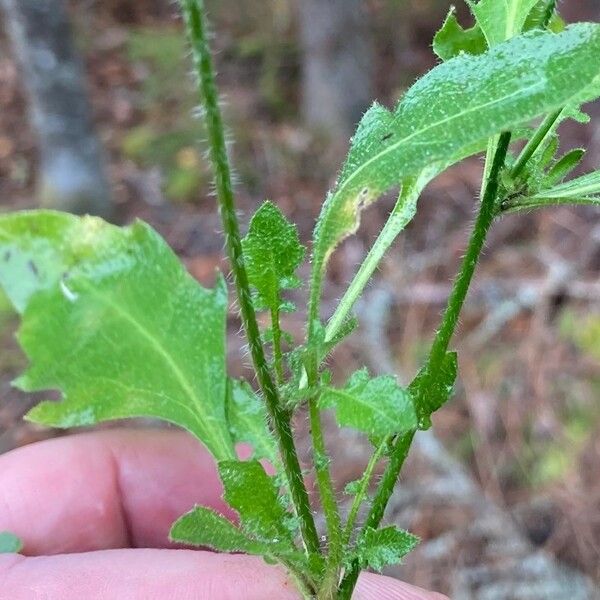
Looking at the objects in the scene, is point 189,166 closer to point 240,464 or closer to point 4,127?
point 4,127

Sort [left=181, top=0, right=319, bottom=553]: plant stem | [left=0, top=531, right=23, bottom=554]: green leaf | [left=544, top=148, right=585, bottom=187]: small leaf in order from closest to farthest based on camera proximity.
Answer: [left=181, top=0, right=319, bottom=553]: plant stem, [left=544, top=148, right=585, bottom=187]: small leaf, [left=0, top=531, right=23, bottom=554]: green leaf

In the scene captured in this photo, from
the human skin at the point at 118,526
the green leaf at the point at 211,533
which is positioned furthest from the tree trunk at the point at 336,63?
the green leaf at the point at 211,533

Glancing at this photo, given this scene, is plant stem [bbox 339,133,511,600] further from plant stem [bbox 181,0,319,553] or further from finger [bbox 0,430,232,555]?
finger [bbox 0,430,232,555]

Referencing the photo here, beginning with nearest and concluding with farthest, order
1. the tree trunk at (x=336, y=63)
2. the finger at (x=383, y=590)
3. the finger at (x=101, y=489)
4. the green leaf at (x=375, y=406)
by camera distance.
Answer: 1. the green leaf at (x=375, y=406)
2. the finger at (x=383, y=590)
3. the finger at (x=101, y=489)
4. the tree trunk at (x=336, y=63)

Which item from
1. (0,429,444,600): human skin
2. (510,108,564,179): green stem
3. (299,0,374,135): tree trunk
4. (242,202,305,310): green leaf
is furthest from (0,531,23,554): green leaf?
(299,0,374,135): tree trunk

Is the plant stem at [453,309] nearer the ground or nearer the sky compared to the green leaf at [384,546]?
nearer the sky

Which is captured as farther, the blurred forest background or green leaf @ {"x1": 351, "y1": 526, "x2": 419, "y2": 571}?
the blurred forest background

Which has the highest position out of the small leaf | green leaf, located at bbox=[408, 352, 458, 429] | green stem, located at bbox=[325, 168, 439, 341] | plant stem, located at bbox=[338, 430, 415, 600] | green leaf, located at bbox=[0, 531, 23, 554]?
the small leaf

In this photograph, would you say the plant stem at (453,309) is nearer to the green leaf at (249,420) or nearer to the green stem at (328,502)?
the green stem at (328,502)
